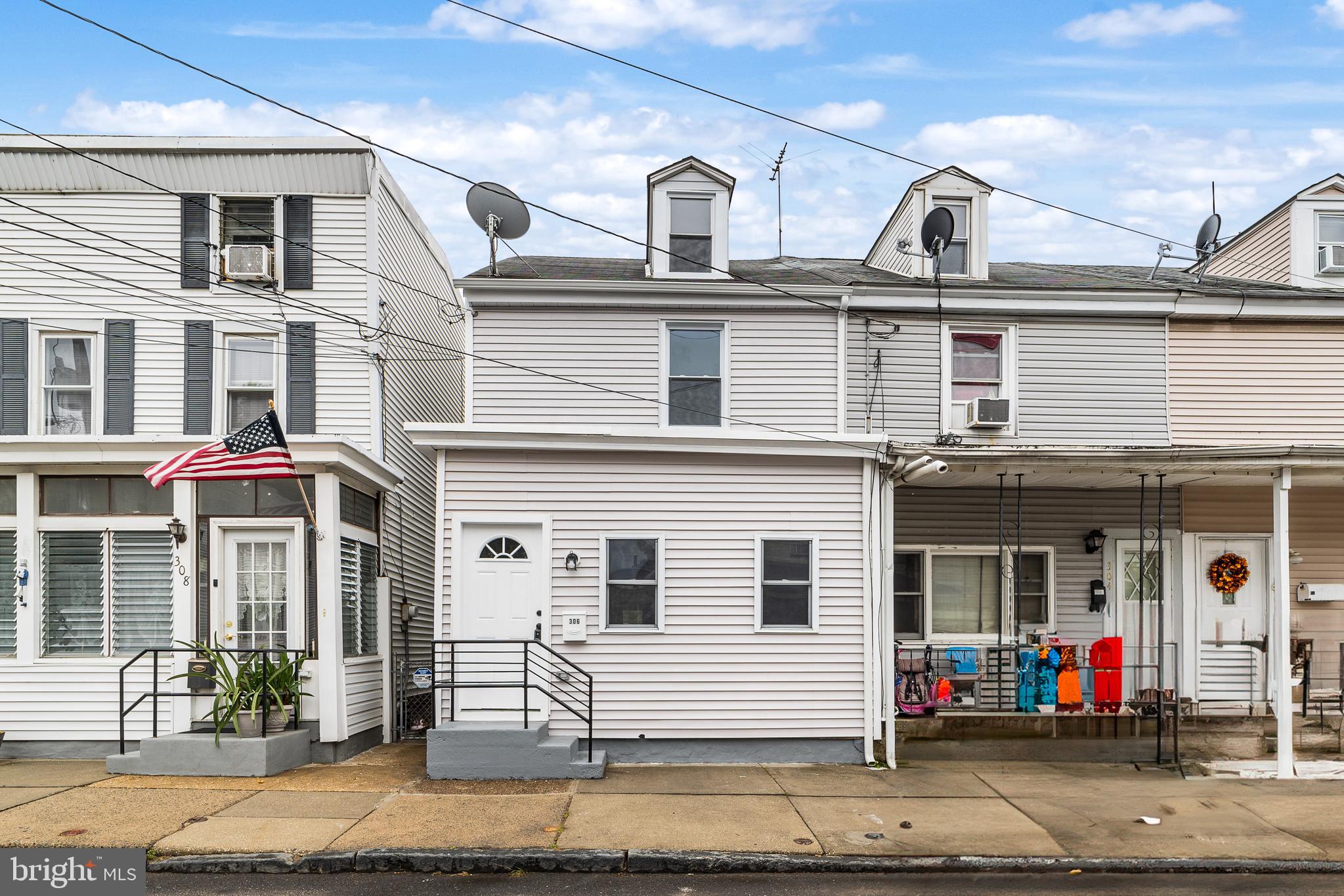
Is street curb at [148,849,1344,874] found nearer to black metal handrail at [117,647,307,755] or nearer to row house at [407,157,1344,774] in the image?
row house at [407,157,1344,774]

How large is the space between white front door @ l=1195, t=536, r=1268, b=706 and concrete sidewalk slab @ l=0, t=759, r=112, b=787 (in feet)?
43.8

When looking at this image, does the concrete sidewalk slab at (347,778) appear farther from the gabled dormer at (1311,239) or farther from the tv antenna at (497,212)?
the gabled dormer at (1311,239)

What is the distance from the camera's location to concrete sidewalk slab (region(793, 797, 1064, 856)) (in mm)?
8609

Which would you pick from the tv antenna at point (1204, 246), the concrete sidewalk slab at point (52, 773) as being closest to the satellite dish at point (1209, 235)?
the tv antenna at point (1204, 246)

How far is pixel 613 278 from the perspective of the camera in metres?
13.4

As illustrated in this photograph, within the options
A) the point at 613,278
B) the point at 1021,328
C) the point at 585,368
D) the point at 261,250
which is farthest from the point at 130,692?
the point at 1021,328

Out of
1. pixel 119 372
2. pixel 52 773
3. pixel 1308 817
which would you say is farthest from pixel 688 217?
pixel 52 773

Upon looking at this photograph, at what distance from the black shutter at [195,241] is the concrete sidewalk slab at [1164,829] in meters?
11.3

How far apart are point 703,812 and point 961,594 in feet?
19.6

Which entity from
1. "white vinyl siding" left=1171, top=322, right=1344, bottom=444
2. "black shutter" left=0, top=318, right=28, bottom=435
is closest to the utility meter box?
"black shutter" left=0, top=318, right=28, bottom=435

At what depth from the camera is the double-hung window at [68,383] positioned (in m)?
13.5

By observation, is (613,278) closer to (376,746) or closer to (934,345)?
(934,345)

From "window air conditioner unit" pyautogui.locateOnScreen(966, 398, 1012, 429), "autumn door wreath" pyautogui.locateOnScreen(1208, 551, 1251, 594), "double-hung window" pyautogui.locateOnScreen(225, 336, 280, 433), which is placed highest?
"double-hung window" pyautogui.locateOnScreen(225, 336, 280, 433)

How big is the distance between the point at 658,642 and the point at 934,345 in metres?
5.26
